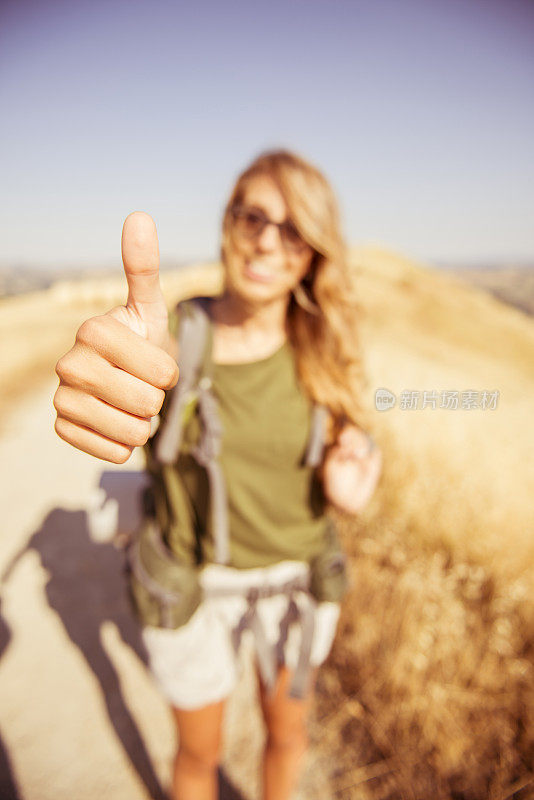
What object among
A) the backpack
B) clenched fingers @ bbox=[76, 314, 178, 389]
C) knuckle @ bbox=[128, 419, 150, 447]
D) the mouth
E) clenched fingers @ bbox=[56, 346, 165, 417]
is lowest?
the backpack

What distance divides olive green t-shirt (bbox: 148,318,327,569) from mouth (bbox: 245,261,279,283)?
24 cm

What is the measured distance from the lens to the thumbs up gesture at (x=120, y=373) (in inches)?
24.0

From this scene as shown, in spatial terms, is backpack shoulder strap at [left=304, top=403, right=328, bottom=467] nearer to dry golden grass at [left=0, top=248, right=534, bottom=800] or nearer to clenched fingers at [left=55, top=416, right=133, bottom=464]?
dry golden grass at [left=0, top=248, right=534, bottom=800]

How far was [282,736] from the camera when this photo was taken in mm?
1574

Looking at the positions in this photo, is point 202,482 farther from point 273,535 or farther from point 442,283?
point 442,283

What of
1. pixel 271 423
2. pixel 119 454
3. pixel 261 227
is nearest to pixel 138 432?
pixel 119 454

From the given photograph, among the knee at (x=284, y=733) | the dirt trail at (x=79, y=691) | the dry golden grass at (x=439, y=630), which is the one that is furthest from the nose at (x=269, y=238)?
the dry golden grass at (x=439, y=630)

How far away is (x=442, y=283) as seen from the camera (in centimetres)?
1570

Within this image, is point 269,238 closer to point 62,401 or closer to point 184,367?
point 184,367

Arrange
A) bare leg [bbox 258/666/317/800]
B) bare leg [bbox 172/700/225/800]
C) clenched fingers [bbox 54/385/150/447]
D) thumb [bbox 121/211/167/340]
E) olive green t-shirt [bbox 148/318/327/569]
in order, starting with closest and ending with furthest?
1. thumb [bbox 121/211/167/340]
2. clenched fingers [bbox 54/385/150/447]
3. olive green t-shirt [bbox 148/318/327/569]
4. bare leg [bbox 172/700/225/800]
5. bare leg [bbox 258/666/317/800]

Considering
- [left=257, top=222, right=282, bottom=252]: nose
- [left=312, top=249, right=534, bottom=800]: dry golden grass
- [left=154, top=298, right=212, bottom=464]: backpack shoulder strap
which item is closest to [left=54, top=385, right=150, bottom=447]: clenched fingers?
[left=154, top=298, right=212, bottom=464]: backpack shoulder strap

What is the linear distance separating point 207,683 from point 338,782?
1124 millimetres

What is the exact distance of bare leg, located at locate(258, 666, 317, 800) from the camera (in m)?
1.53

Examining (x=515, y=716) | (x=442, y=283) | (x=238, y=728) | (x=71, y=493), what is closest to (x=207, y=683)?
(x=238, y=728)
